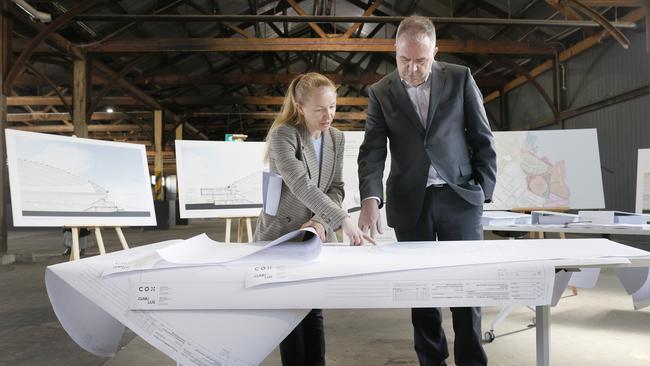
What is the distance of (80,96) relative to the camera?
300 inches

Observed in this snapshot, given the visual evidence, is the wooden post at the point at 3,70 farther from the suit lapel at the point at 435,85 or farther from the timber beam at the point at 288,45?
the suit lapel at the point at 435,85

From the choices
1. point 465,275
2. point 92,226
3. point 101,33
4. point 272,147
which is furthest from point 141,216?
point 101,33

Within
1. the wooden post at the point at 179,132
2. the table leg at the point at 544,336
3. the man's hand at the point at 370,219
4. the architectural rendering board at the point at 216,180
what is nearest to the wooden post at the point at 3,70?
the architectural rendering board at the point at 216,180

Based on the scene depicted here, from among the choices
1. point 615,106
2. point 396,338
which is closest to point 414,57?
point 396,338

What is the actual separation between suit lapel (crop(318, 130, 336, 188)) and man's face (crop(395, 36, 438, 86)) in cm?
32

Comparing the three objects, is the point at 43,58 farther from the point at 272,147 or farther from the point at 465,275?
the point at 465,275

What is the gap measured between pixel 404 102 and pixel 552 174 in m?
3.17

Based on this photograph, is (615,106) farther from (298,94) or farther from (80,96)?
(80,96)

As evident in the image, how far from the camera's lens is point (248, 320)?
846mm

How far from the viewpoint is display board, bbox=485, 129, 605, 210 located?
4035 millimetres

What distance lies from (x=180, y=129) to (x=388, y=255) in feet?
46.1

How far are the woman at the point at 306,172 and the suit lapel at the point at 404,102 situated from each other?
0.70 ft

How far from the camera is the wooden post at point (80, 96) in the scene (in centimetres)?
757

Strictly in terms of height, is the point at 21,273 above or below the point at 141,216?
below
